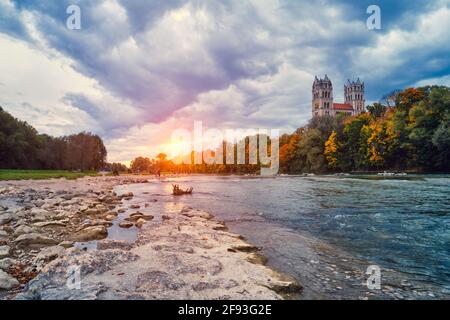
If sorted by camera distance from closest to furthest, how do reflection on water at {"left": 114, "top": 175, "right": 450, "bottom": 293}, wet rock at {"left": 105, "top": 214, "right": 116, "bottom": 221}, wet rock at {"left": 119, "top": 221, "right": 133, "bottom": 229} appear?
reflection on water at {"left": 114, "top": 175, "right": 450, "bottom": 293} < wet rock at {"left": 119, "top": 221, "right": 133, "bottom": 229} < wet rock at {"left": 105, "top": 214, "right": 116, "bottom": 221}

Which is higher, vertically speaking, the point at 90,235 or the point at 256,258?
the point at 90,235

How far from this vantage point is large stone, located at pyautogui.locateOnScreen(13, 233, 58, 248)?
751 centimetres

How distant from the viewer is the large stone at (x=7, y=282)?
4.84m

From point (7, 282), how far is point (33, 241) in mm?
3105

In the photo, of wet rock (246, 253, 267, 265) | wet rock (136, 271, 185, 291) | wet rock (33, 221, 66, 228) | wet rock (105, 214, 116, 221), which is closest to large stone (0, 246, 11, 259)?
wet rock (33, 221, 66, 228)

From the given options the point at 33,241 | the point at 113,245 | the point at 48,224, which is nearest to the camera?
the point at 113,245

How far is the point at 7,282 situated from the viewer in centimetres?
495

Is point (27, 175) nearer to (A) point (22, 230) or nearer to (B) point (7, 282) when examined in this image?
(A) point (22, 230)

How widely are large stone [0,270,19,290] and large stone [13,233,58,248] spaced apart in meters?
2.54

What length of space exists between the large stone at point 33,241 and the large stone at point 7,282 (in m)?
2.54

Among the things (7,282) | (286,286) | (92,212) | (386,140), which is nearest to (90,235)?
(7,282)

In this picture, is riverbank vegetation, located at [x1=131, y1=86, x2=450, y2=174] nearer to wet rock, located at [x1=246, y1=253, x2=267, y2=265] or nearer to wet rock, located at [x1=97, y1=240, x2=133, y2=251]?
wet rock, located at [x1=246, y1=253, x2=267, y2=265]
